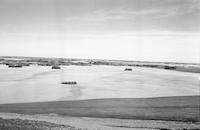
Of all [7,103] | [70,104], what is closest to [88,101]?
[70,104]

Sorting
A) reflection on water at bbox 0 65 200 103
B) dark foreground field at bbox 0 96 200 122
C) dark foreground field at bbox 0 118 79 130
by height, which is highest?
dark foreground field at bbox 0 118 79 130

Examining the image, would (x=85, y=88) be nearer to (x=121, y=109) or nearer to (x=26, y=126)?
(x=121, y=109)

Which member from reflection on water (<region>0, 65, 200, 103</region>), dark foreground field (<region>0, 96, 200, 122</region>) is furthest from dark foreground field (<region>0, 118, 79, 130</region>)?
reflection on water (<region>0, 65, 200, 103</region>)

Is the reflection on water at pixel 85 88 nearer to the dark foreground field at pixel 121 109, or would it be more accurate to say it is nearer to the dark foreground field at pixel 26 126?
the dark foreground field at pixel 121 109

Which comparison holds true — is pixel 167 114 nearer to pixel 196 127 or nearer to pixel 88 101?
pixel 196 127

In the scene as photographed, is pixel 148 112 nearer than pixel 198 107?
Yes

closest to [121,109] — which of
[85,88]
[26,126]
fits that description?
[26,126]

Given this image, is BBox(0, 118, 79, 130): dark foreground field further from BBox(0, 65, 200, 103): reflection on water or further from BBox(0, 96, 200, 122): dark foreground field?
BBox(0, 65, 200, 103): reflection on water

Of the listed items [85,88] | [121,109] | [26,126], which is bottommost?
[85,88]
